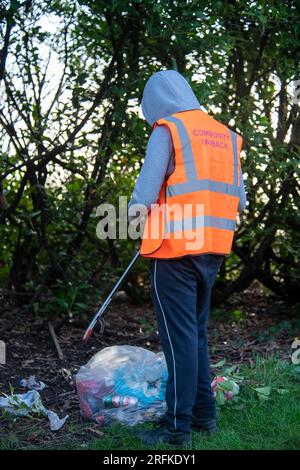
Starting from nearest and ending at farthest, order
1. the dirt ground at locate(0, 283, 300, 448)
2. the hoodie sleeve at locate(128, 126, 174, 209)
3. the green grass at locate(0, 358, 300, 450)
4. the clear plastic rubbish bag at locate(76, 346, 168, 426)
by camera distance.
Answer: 1. the hoodie sleeve at locate(128, 126, 174, 209)
2. the green grass at locate(0, 358, 300, 450)
3. the clear plastic rubbish bag at locate(76, 346, 168, 426)
4. the dirt ground at locate(0, 283, 300, 448)

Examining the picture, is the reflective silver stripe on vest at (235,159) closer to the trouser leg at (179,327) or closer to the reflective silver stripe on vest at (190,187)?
the reflective silver stripe on vest at (190,187)

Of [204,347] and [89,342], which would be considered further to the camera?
[89,342]

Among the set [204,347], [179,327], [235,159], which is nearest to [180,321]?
[179,327]

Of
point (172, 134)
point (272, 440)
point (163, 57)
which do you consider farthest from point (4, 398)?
point (163, 57)

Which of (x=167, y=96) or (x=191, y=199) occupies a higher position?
(x=167, y=96)

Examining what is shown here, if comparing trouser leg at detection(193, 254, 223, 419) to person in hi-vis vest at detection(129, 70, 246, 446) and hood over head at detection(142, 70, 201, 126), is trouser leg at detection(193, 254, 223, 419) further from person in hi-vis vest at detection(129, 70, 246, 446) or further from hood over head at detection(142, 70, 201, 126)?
hood over head at detection(142, 70, 201, 126)

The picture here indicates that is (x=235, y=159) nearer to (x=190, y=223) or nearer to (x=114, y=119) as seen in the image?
(x=190, y=223)

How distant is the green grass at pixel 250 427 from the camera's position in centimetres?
379

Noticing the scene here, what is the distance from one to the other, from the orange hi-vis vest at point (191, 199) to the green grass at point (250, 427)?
989 millimetres

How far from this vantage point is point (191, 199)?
143 inches

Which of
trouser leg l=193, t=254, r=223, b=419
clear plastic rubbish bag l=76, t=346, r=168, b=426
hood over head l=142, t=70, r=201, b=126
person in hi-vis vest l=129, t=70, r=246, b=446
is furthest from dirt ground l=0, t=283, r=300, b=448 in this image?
hood over head l=142, t=70, r=201, b=126

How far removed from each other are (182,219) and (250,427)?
4.23 feet

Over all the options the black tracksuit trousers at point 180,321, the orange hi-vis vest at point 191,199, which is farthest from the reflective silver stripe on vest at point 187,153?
the black tracksuit trousers at point 180,321

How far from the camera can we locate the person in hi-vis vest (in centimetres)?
363
